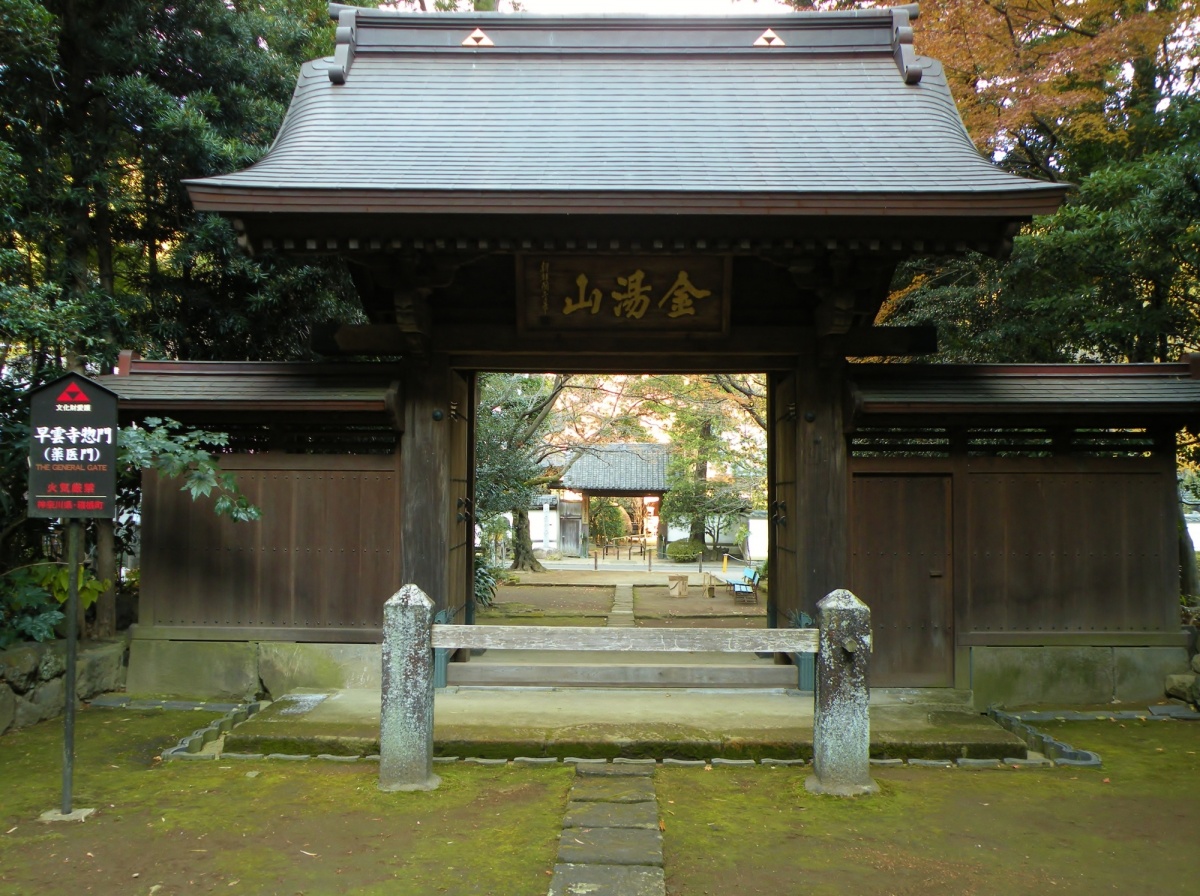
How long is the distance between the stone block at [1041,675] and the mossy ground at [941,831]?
4.18 feet

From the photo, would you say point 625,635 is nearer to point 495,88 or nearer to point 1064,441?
point 1064,441

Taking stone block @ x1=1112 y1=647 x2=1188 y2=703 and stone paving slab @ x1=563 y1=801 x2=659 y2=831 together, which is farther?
stone block @ x1=1112 y1=647 x2=1188 y2=703

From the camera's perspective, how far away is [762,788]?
17.3 ft

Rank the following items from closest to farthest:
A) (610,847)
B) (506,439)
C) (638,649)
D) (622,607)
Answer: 1. (610,847)
2. (638,649)
3. (622,607)
4. (506,439)

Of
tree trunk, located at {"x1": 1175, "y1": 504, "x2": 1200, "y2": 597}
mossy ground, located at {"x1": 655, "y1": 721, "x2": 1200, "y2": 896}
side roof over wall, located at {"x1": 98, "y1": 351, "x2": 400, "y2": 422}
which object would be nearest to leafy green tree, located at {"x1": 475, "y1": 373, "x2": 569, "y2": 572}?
side roof over wall, located at {"x1": 98, "y1": 351, "x2": 400, "y2": 422}

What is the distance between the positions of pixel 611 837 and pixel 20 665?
5.14m

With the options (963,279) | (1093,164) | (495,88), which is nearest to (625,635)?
(495,88)

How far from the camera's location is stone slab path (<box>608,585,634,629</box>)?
43.4 ft

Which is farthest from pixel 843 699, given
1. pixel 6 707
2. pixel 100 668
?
pixel 100 668

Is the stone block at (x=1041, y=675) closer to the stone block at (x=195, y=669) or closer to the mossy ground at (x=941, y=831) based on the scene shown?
the mossy ground at (x=941, y=831)

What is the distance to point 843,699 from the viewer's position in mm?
5094

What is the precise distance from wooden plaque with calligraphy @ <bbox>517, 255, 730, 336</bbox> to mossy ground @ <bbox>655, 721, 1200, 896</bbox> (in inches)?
142

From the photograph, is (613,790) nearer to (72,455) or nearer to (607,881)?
(607,881)

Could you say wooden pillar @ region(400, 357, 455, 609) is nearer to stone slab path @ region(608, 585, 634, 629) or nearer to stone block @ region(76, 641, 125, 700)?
stone block @ region(76, 641, 125, 700)
